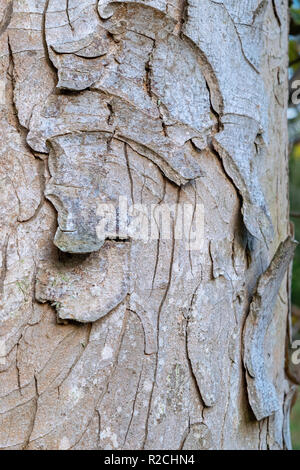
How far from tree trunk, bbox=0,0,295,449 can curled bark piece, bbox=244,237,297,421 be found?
0.02 m

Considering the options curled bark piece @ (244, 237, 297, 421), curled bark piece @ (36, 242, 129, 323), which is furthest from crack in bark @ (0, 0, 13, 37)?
curled bark piece @ (244, 237, 297, 421)

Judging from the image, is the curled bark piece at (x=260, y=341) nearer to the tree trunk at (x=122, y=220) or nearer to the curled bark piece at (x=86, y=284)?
the tree trunk at (x=122, y=220)

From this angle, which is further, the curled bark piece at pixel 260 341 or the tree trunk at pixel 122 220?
the curled bark piece at pixel 260 341

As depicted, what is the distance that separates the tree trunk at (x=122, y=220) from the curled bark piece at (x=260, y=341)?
21 millimetres

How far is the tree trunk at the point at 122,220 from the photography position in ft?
2.13

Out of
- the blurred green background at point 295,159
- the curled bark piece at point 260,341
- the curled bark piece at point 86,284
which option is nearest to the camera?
the curled bark piece at point 86,284

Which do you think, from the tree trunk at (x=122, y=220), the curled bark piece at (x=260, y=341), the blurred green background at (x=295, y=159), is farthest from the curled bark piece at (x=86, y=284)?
the blurred green background at (x=295, y=159)

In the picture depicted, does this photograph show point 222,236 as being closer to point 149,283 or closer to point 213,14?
point 149,283

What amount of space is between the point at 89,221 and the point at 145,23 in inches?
10.9

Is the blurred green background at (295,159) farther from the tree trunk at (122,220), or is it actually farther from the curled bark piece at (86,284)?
the curled bark piece at (86,284)

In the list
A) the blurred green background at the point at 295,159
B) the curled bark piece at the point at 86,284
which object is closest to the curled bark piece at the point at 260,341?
the curled bark piece at the point at 86,284

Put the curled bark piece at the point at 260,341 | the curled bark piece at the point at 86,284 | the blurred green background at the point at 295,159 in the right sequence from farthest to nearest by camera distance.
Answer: the blurred green background at the point at 295,159, the curled bark piece at the point at 260,341, the curled bark piece at the point at 86,284

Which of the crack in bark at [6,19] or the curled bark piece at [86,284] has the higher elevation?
the crack in bark at [6,19]

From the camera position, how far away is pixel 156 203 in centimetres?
71
